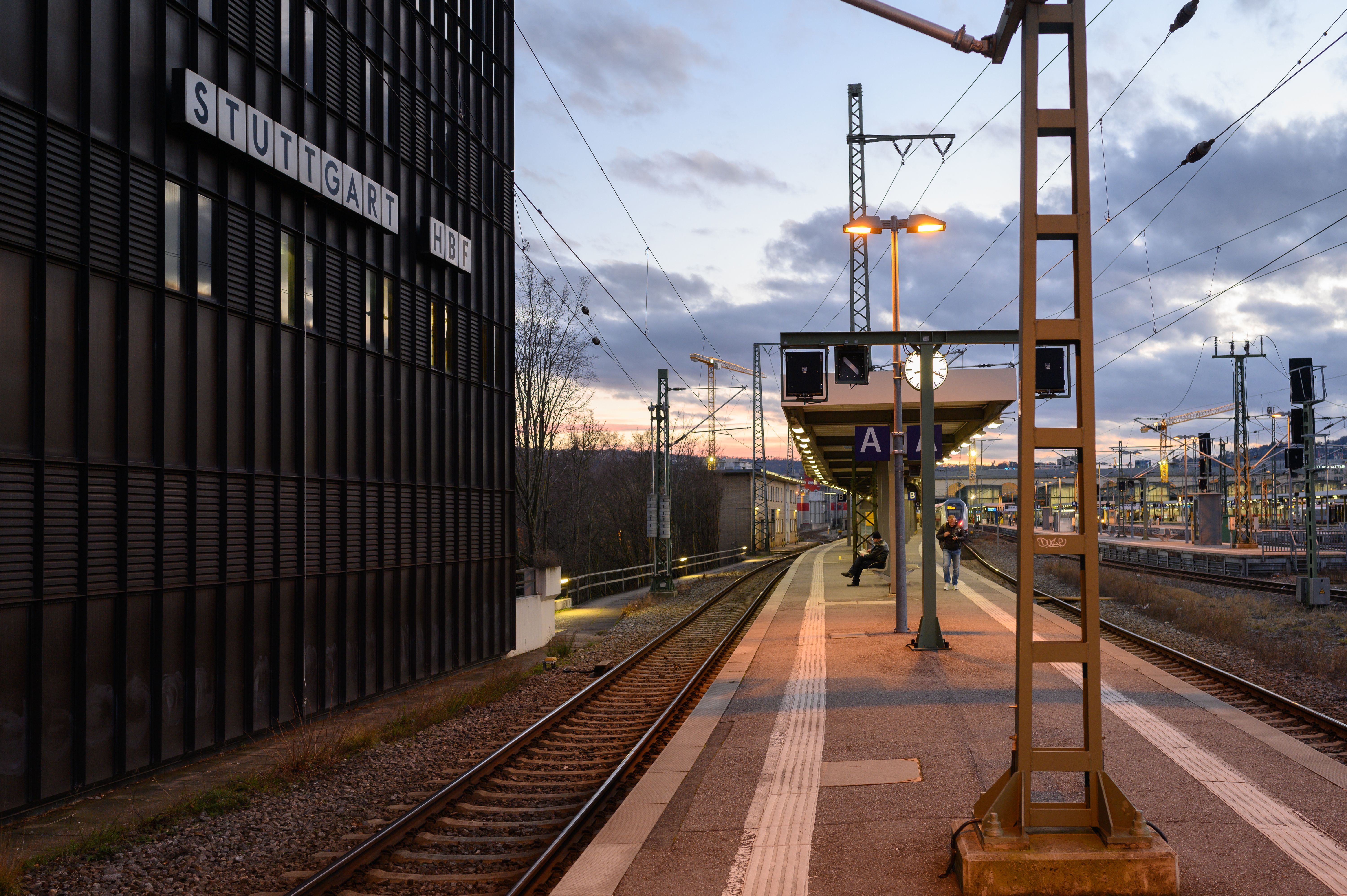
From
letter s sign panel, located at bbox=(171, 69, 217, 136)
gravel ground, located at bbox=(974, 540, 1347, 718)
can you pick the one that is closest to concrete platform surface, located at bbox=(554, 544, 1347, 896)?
gravel ground, located at bbox=(974, 540, 1347, 718)

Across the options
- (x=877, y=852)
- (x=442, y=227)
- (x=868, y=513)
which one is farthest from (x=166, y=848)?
(x=868, y=513)

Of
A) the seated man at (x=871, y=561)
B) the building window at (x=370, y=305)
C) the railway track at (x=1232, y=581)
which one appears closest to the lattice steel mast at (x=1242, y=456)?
the railway track at (x=1232, y=581)

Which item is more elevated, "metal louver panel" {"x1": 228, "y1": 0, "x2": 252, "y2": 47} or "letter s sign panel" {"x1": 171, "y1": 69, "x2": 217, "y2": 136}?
"metal louver panel" {"x1": 228, "y1": 0, "x2": 252, "y2": 47}

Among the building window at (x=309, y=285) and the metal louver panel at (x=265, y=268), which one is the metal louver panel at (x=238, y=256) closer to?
the metal louver panel at (x=265, y=268)

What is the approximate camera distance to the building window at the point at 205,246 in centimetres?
1138

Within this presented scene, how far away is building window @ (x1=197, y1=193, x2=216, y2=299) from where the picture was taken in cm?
1138

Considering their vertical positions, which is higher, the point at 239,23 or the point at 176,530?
the point at 239,23

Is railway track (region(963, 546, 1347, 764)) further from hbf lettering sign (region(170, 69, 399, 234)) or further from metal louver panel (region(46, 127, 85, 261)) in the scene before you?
hbf lettering sign (region(170, 69, 399, 234))

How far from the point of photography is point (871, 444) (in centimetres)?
2197

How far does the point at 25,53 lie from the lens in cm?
907

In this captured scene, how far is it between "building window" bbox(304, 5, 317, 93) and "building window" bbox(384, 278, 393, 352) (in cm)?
311

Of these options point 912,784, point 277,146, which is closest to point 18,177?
point 277,146

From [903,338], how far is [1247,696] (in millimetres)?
6999

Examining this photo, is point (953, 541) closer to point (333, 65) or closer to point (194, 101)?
point (333, 65)
